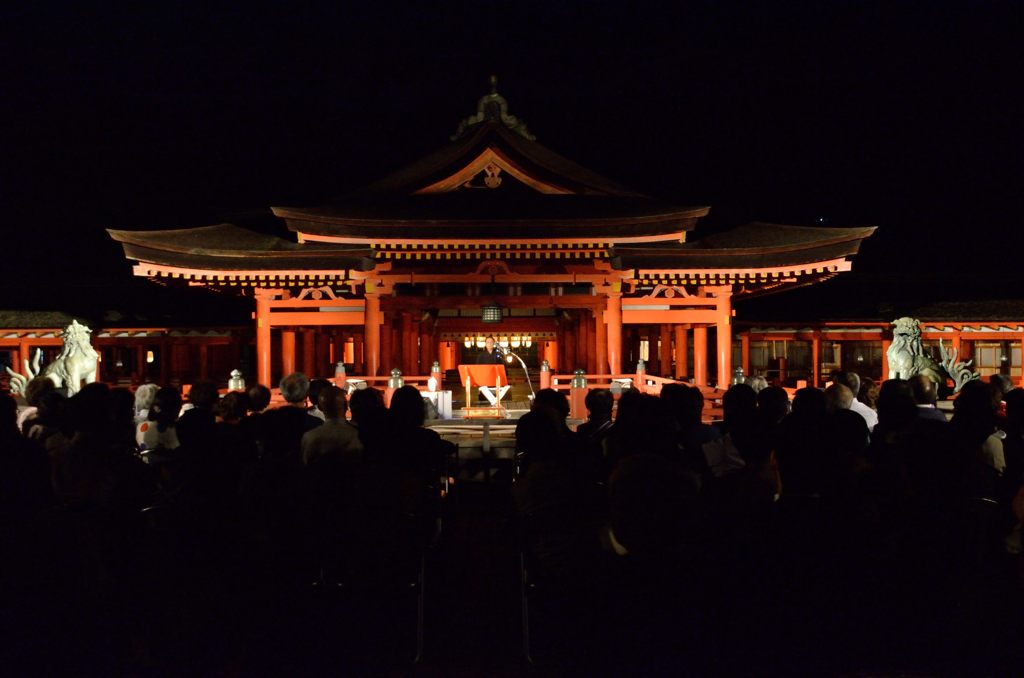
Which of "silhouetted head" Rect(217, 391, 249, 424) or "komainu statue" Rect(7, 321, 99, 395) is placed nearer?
"silhouetted head" Rect(217, 391, 249, 424)

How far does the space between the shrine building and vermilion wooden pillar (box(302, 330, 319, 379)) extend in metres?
4.45

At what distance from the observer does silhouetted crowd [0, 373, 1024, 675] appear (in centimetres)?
355

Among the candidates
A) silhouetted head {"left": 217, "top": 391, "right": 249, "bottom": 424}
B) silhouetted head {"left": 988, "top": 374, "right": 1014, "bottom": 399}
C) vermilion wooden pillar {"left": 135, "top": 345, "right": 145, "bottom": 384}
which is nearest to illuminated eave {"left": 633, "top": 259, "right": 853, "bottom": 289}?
silhouetted head {"left": 988, "top": 374, "right": 1014, "bottom": 399}

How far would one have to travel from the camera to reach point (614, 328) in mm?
13352

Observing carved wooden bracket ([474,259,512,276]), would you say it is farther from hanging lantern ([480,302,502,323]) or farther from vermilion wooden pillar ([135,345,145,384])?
vermilion wooden pillar ([135,345,145,384])

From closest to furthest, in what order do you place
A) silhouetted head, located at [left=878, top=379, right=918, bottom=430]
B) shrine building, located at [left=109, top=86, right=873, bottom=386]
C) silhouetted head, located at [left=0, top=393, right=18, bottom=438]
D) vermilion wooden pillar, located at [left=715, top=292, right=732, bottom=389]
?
silhouetted head, located at [left=0, top=393, right=18, bottom=438]
silhouetted head, located at [left=878, top=379, right=918, bottom=430]
shrine building, located at [left=109, top=86, right=873, bottom=386]
vermilion wooden pillar, located at [left=715, top=292, right=732, bottom=389]

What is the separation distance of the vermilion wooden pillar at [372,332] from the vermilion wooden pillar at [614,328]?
4480mm

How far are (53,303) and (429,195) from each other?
1358 cm

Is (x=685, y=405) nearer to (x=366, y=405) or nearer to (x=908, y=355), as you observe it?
(x=366, y=405)

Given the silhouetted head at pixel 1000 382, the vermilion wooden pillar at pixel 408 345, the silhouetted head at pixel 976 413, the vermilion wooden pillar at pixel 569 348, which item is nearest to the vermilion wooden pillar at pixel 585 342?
the vermilion wooden pillar at pixel 569 348

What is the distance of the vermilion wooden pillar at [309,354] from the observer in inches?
773

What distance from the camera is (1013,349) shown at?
64.8 ft

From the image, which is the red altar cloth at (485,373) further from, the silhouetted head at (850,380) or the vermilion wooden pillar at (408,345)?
the silhouetted head at (850,380)

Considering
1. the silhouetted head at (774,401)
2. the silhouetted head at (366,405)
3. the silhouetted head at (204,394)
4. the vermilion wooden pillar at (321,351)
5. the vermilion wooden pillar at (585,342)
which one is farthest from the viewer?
the vermilion wooden pillar at (321,351)
